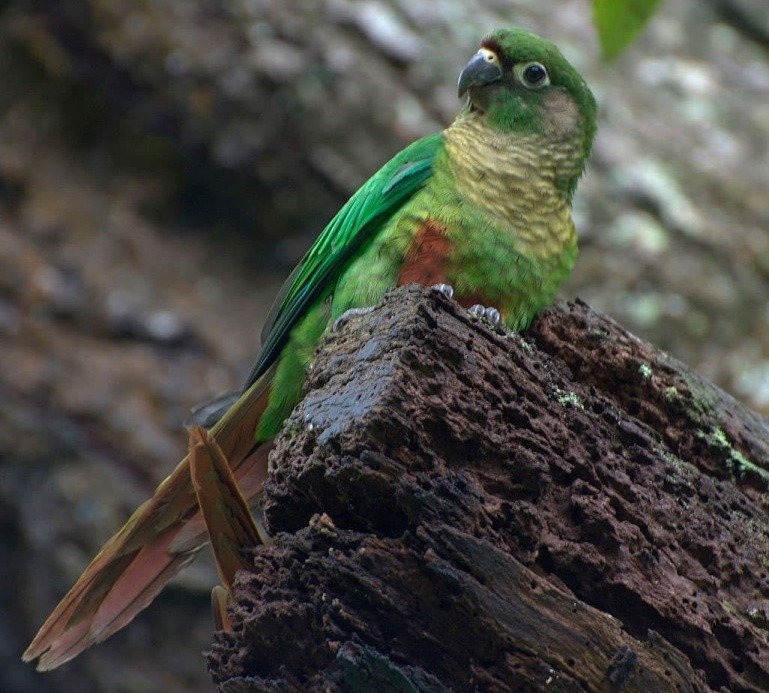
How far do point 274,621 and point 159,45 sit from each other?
4.94 meters

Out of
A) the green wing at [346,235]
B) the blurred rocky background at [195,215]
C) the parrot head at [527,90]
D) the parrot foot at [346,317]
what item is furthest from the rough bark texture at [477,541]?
the blurred rocky background at [195,215]

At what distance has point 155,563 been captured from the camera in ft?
10.5

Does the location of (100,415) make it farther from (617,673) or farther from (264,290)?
(617,673)

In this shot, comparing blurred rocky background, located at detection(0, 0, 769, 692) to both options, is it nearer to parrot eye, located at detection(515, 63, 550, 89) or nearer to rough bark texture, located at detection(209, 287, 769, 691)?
parrot eye, located at detection(515, 63, 550, 89)

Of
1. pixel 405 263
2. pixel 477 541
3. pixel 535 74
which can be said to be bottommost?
pixel 477 541

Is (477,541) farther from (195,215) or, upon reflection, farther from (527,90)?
(195,215)

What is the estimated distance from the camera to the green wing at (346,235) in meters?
3.47

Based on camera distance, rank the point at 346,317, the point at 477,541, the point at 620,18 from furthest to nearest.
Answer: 1. the point at 346,317
2. the point at 620,18
3. the point at 477,541

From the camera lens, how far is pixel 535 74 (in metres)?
4.02

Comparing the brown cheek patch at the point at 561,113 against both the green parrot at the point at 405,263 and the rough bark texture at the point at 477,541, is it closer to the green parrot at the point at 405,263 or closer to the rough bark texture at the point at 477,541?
the green parrot at the point at 405,263

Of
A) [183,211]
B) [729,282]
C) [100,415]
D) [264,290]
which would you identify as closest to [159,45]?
[183,211]

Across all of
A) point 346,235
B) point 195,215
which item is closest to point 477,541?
point 346,235

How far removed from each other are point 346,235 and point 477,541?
5.29ft

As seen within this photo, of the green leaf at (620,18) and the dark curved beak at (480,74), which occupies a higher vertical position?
the dark curved beak at (480,74)
